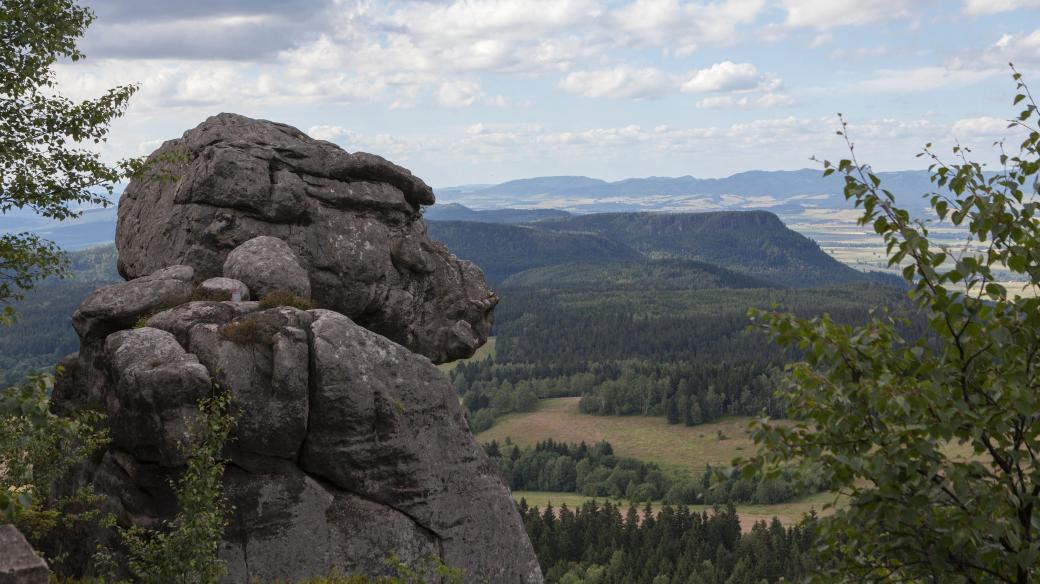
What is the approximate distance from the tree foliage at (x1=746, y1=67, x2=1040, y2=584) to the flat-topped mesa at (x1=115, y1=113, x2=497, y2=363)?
2806 centimetres

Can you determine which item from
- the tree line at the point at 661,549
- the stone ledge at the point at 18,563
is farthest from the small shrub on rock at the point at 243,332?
the tree line at the point at 661,549

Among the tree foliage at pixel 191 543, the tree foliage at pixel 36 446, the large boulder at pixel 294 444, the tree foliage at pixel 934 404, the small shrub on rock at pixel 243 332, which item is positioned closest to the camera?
the tree foliage at pixel 934 404

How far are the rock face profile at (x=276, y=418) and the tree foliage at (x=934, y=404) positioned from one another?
1350 centimetres

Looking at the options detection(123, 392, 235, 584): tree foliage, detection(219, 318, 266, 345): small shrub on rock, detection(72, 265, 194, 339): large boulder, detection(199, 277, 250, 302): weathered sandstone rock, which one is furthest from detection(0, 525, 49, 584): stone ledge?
detection(199, 277, 250, 302): weathered sandstone rock

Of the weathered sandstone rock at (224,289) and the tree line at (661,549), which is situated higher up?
the weathered sandstone rock at (224,289)

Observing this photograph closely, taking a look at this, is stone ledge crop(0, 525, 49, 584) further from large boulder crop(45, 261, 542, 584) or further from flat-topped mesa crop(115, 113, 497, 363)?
flat-topped mesa crop(115, 113, 497, 363)

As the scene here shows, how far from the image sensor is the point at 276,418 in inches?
1127

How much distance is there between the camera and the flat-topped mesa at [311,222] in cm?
3903

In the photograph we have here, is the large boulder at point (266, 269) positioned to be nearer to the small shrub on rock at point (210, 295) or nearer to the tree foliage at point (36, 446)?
the small shrub on rock at point (210, 295)

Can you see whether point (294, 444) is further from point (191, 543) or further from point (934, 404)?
point (934, 404)

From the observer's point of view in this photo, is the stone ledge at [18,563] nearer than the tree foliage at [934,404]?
No

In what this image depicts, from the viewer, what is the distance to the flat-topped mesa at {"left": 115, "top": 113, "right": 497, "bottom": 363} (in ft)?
128

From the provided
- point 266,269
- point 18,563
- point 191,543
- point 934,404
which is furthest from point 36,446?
point 934,404

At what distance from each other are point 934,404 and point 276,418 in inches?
820
